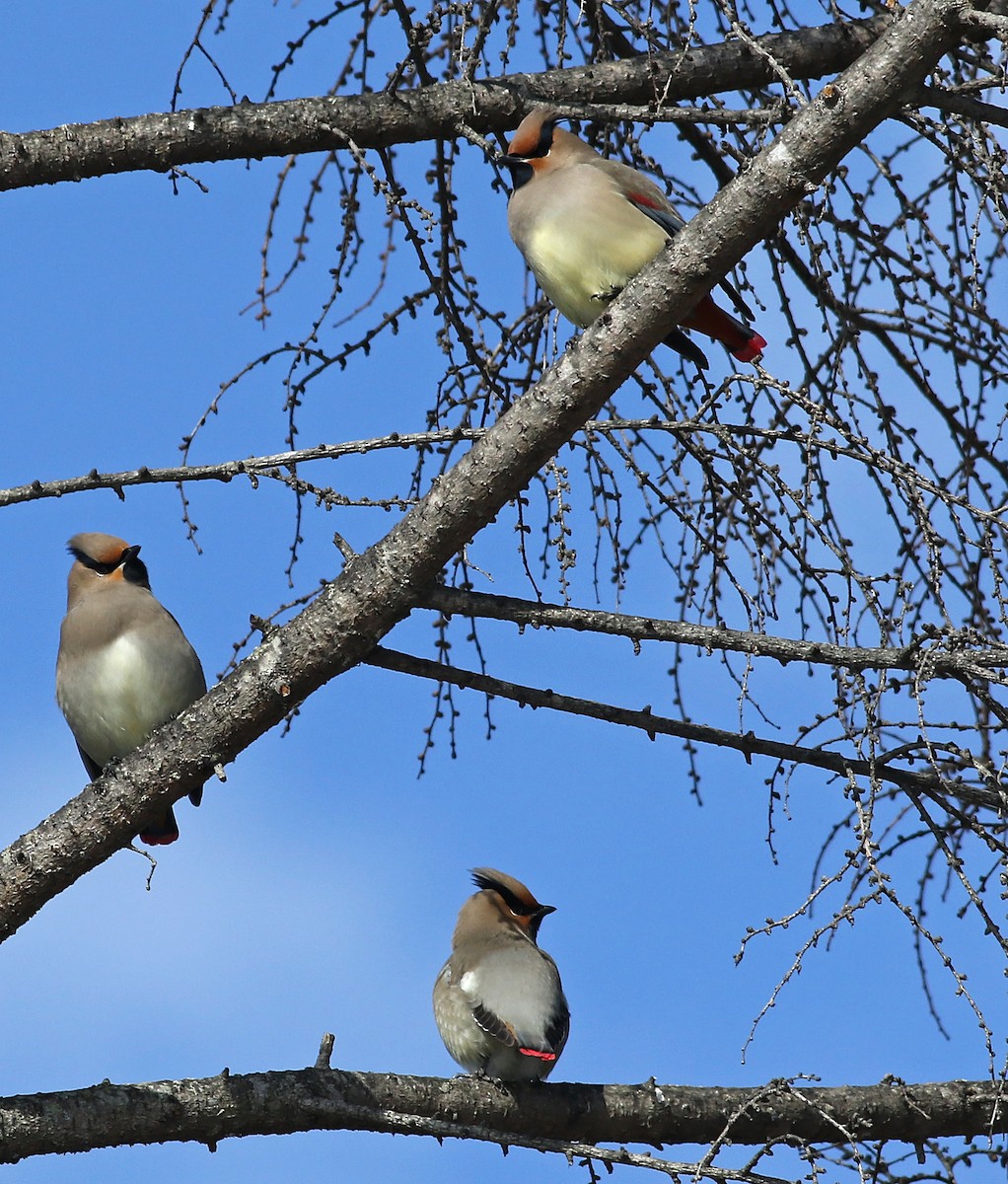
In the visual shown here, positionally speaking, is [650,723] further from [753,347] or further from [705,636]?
[753,347]

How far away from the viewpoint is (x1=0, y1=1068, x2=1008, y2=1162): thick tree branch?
3.58 metres

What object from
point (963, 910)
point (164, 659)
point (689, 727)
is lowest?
point (963, 910)

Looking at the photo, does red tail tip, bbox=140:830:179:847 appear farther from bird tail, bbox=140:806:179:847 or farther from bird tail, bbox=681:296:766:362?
bird tail, bbox=681:296:766:362

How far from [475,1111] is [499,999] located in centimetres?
56

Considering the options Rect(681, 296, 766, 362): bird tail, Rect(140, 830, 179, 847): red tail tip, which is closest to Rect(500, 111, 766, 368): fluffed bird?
Rect(681, 296, 766, 362): bird tail

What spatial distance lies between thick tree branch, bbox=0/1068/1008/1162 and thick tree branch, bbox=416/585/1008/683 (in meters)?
0.97

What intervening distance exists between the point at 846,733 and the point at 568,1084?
4.24 feet

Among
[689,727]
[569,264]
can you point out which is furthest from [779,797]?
[569,264]

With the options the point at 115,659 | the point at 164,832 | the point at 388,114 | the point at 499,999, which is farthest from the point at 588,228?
the point at 164,832

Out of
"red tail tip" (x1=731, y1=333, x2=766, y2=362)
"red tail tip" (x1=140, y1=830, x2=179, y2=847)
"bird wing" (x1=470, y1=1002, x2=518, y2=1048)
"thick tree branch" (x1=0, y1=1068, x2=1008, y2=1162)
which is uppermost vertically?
"red tail tip" (x1=731, y1=333, x2=766, y2=362)

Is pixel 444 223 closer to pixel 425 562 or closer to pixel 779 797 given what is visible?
pixel 425 562

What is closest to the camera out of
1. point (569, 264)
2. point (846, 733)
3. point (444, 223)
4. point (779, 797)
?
point (846, 733)

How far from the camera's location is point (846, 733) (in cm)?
361

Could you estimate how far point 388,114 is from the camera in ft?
14.5
